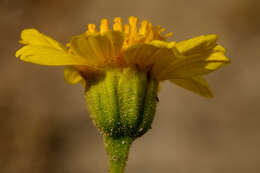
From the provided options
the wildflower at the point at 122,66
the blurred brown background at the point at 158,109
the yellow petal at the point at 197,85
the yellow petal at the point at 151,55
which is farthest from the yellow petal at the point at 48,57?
the blurred brown background at the point at 158,109

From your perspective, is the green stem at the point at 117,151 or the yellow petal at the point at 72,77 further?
the yellow petal at the point at 72,77

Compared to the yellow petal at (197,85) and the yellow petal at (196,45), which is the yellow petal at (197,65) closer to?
the yellow petal at (196,45)

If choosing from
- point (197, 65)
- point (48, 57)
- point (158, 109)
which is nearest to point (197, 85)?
point (197, 65)

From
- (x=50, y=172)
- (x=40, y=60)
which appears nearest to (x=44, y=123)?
(x=50, y=172)

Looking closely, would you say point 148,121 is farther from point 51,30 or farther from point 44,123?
point 51,30

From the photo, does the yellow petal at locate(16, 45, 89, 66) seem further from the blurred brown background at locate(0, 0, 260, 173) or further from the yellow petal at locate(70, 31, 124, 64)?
the blurred brown background at locate(0, 0, 260, 173)

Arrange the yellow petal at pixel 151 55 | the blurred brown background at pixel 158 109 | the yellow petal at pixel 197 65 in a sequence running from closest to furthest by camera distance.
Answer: the yellow petal at pixel 151 55, the yellow petal at pixel 197 65, the blurred brown background at pixel 158 109

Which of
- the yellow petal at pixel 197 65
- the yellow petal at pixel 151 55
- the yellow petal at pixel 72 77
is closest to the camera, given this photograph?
the yellow petal at pixel 151 55

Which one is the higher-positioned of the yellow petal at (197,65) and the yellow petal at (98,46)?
the yellow petal at (98,46)
